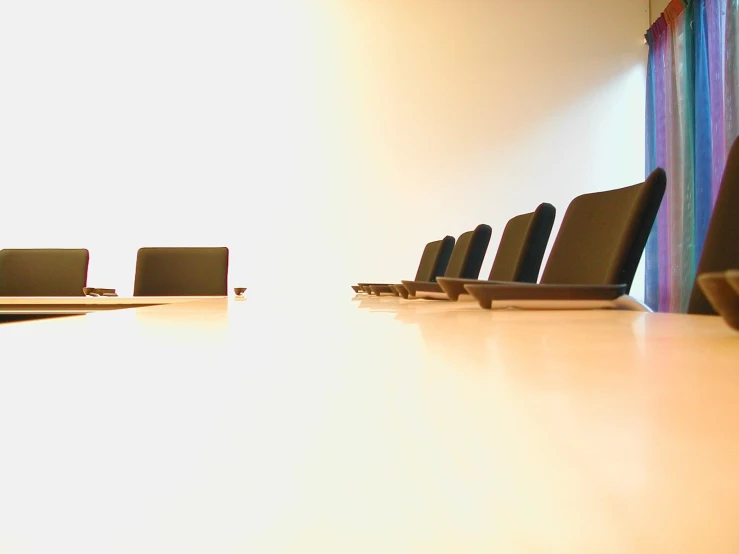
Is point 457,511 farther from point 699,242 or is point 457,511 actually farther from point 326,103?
point 326,103

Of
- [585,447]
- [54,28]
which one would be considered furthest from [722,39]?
[54,28]

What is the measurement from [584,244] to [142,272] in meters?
2.33

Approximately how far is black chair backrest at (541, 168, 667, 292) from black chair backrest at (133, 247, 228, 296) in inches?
74.7

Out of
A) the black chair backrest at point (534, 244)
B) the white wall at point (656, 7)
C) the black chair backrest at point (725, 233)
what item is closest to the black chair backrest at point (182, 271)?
the black chair backrest at point (534, 244)

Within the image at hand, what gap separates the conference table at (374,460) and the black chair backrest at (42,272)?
347 centimetres

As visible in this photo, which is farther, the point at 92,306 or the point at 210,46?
the point at 210,46

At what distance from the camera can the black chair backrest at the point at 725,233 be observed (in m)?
1.31

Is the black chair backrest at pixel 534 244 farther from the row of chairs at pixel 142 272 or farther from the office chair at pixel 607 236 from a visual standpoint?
the row of chairs at pixel 142 272

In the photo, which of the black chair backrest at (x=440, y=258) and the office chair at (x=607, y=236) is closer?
the office chair at (x=607, y=236)

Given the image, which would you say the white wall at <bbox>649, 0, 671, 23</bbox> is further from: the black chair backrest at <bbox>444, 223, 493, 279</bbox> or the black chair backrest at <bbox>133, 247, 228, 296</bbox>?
the black chair backrest at <bbox>133, 247, 228, 296</bbox>

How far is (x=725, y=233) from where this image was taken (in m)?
1.33

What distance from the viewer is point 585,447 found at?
157 mm

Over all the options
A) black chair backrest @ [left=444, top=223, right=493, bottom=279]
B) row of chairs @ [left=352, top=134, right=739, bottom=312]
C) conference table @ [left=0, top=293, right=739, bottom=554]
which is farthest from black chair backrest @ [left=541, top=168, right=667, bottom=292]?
conference table @ [left=0, top=293, right=739, bottom=554]

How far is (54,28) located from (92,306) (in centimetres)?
372
